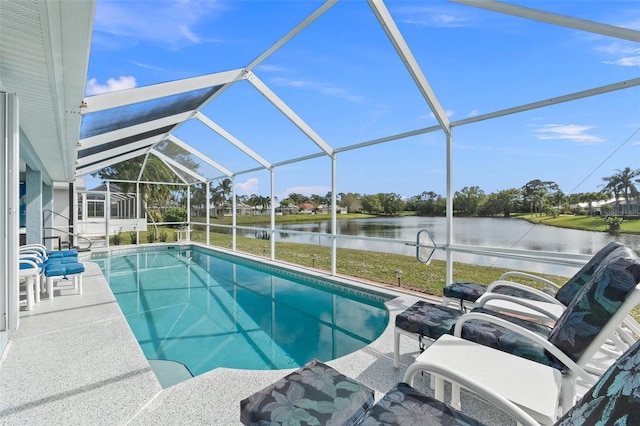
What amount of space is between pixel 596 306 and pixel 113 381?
11.4 feet

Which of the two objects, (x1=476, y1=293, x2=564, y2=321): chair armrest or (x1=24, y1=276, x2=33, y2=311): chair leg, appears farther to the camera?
(x1=24, y1=276, x2=33, y2=311): chair leg

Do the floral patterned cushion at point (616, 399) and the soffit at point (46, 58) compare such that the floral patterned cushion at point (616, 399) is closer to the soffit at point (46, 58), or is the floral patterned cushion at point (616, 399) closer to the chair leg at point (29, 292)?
the soffit at point (46, 58)

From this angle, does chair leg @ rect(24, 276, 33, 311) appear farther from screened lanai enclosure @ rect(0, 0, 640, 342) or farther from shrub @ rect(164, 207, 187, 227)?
shrub @ rect(164, 207, 187, 227)

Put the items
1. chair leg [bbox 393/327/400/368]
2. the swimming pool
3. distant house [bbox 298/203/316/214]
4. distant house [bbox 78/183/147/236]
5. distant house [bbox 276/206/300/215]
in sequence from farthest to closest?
distant house [bbox 78/183/147/236]
distant house [bbox 276/206/300/215]
distant house [bbox 298/203/316/214]
the swimming pool
chair leg [bbox 393/327/400/368]

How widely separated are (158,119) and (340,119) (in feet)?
11.6

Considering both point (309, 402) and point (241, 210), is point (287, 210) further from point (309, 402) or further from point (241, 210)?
point (309, 402)

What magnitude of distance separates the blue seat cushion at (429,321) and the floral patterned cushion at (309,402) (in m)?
1.01

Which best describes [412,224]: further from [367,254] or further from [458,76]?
[367,254]

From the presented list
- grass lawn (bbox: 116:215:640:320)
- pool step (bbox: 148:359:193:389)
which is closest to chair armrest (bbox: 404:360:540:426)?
pool step (bbox: 148:359:193:389)

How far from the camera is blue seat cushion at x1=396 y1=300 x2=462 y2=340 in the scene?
2.42 m

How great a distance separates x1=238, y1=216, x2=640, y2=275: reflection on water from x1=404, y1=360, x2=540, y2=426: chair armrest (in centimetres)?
306

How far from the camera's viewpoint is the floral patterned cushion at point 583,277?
263 cm

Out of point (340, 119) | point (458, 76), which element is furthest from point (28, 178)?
point (458, 76)

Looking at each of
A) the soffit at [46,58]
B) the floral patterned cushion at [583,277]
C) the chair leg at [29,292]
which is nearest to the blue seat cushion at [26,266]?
the chair leg at [29,292]
